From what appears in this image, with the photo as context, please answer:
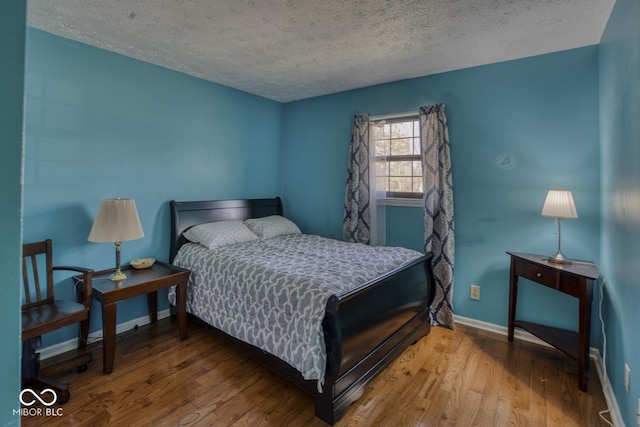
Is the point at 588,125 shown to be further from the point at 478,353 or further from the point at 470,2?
the point at 478,353

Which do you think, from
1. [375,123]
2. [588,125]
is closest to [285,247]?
[375,123]

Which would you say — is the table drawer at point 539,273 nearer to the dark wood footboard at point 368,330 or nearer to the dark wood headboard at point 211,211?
the dark wood footboard at point 368,330

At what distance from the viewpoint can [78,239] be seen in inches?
101

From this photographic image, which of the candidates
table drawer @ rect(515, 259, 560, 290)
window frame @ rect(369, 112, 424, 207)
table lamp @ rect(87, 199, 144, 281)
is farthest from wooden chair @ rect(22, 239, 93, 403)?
table drawer @ rect(515, 259, 560, 290)

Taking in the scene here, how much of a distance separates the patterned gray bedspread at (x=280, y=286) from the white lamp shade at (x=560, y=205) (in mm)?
1078

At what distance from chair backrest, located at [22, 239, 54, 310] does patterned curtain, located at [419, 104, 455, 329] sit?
3.12m

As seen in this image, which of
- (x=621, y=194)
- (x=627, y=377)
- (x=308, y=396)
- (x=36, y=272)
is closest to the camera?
(x=627, y=377)

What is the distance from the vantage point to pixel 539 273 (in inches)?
94.0

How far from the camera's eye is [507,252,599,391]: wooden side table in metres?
2.11

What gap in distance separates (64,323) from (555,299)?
3.65 m

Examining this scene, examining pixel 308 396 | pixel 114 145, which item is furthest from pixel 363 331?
pixel 114 145

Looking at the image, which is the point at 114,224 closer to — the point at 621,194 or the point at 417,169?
the point at 417,169

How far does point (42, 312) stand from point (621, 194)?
3636 millimetres

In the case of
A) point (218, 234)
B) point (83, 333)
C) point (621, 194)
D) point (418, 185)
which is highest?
point (418, 185)
